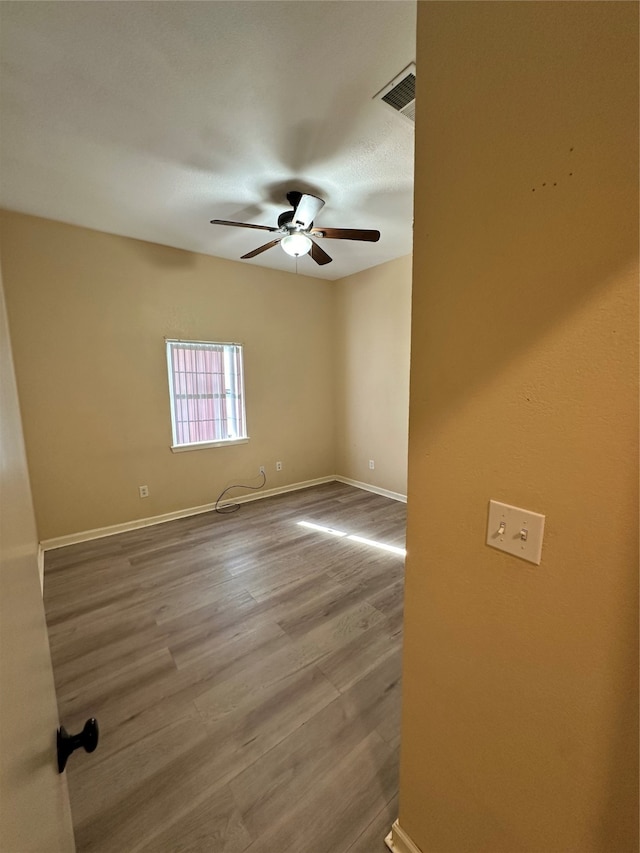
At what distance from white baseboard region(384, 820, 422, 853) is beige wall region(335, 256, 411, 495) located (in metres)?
3.00

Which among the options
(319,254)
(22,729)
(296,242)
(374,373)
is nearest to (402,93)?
Answer: (296,242)

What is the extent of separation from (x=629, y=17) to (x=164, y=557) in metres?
3.36

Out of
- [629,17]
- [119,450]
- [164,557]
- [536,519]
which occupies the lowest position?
[164,557]

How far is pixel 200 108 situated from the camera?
5.40ft

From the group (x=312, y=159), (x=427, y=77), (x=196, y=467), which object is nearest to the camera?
(x=427, y=77)

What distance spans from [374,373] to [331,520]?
189cm

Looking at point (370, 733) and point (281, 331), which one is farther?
point (281, 331)

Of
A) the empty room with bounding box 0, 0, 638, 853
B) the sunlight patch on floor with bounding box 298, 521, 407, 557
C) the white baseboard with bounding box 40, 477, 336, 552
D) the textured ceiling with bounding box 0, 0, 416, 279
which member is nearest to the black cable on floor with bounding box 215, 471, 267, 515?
the white baseboard with bounding box 40, 477, 336, 552

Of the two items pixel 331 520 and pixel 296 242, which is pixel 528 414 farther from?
pixel 331 520

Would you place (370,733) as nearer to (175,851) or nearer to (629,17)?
(175,851)

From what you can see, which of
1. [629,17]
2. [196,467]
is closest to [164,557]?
[196,467]

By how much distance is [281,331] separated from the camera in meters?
4.16

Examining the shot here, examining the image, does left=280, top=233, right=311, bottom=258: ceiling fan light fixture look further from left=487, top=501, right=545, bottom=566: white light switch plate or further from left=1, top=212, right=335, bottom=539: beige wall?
left=487, top=501, right=545, bottom=566: white light switch plate

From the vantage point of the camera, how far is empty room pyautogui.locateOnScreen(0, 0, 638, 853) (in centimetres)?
58
